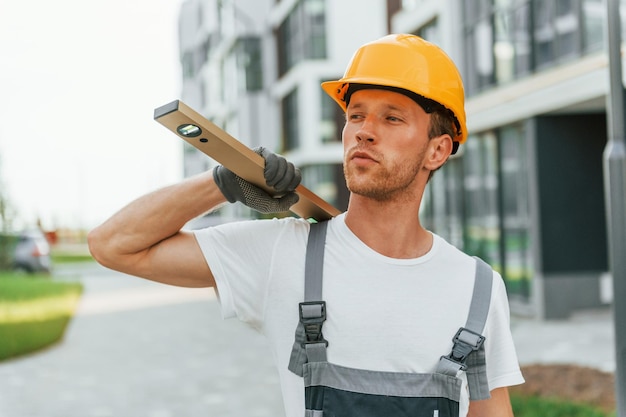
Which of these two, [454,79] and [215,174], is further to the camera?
[454,79]

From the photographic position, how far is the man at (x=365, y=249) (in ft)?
7.16

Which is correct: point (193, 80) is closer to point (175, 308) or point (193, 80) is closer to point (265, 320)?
point (175, 308)

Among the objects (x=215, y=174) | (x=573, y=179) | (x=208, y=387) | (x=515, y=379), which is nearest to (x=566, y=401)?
(x=208, y=387)

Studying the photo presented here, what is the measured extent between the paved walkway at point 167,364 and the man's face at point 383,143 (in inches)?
216

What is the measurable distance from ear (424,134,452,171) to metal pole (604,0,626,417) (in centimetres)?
286

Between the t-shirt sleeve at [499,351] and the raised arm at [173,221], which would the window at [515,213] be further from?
the raised arm at [173,221]

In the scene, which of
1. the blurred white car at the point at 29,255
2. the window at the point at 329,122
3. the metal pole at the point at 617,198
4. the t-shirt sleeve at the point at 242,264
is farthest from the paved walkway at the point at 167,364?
the window at the point at 329,122

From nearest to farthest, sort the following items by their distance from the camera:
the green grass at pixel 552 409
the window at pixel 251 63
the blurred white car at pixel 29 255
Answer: the green grass at pixel 552 409
the blurred white car at pixel 29 255
the window at pixel 251 63

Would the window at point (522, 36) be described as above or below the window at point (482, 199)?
above

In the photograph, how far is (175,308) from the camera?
17500mm

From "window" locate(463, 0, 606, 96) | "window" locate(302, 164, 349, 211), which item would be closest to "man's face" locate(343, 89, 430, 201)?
"window" locate(463, 0, 606, 96)

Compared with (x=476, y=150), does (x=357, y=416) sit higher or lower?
lower

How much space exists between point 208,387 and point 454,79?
6.79 meters

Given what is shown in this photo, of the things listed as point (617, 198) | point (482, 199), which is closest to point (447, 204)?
point (482, 199)
